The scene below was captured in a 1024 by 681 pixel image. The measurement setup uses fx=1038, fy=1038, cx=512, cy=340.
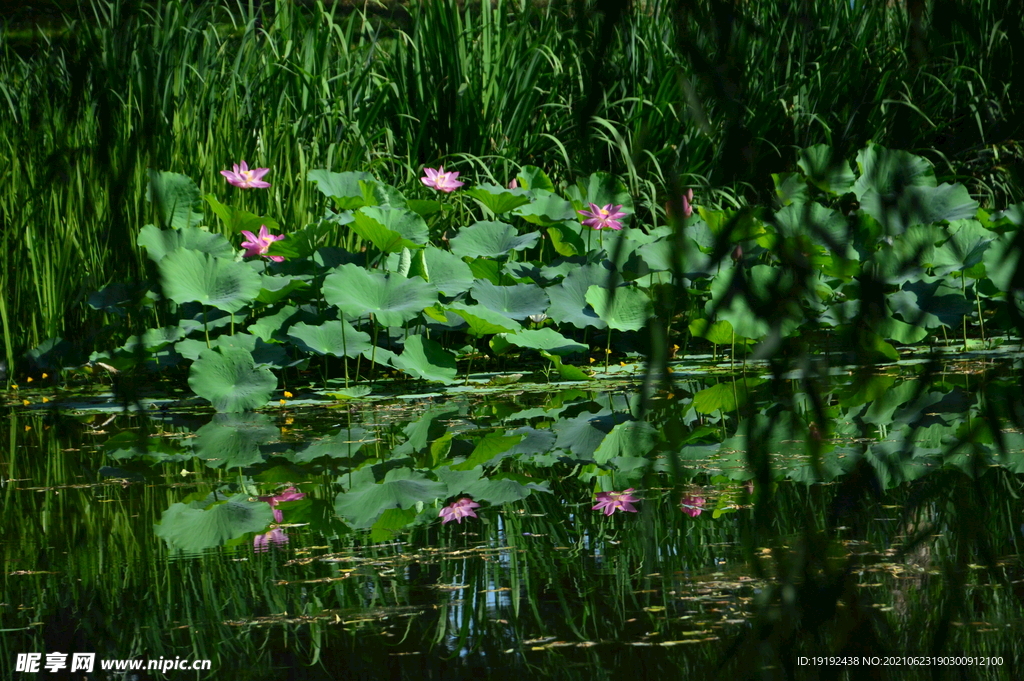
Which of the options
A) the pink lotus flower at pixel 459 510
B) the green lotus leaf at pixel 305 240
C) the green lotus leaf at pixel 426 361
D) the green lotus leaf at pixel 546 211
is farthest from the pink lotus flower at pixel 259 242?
the pink lotus flower at pixel 459 510

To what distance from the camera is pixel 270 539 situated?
5.49ft

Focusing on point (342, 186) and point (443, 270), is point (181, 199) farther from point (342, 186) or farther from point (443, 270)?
point (443, 270)

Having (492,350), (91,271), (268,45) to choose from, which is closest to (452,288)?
(492,350)

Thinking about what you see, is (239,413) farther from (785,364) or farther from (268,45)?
(268,45)

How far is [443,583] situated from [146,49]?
2.73 feet

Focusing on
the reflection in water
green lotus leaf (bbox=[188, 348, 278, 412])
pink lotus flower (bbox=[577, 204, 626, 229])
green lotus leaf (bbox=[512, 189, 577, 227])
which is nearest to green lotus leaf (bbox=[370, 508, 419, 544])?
the reflection in water

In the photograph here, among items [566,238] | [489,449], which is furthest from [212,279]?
[566,238]

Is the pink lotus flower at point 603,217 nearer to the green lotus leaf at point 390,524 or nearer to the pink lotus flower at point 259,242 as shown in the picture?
the pink lotus flower at point 259,242

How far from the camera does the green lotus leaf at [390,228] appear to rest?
306 cm

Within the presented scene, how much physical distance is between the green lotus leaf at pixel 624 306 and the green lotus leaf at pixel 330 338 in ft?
2.27

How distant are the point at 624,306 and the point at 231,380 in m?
1.21

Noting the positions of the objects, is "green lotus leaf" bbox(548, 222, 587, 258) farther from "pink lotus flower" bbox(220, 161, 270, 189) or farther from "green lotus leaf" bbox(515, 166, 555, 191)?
"pink lotus flower" bbox(220, 161, 270, 189)

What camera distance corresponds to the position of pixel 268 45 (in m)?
4.69

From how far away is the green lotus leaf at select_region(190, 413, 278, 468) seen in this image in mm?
2250
